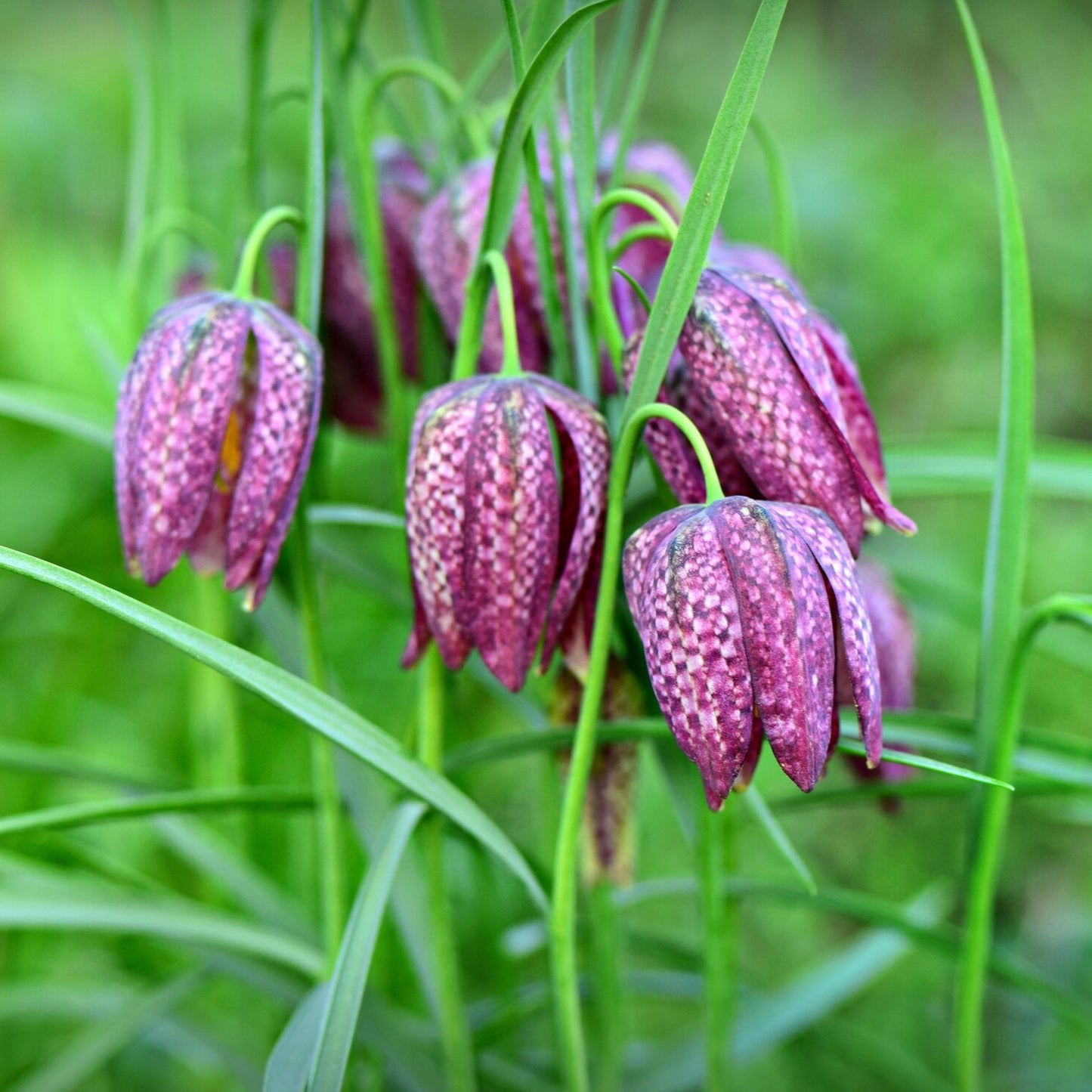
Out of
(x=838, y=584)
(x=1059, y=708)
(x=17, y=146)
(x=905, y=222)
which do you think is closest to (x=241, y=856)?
(x=838, y=584)

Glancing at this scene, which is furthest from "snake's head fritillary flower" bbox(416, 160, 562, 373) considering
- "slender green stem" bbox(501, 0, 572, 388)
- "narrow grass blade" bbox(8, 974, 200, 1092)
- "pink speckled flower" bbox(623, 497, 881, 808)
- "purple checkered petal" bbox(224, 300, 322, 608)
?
"narrow grass blade" bbox(8, 974, 200, 1092)

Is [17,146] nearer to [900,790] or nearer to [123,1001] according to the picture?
[123,1001]

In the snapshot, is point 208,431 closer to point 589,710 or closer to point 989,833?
point 589,710

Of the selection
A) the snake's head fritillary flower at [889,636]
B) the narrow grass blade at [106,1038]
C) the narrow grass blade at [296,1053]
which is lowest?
the narrow grass blade at [106,1038]

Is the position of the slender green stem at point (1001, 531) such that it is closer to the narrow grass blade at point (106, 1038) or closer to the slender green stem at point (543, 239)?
the slender green stem at point (543, 239)

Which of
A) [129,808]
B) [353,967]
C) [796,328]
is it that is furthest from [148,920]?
[796,328]

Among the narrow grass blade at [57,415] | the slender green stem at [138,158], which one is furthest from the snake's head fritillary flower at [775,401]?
the slender green stem at [138,158]

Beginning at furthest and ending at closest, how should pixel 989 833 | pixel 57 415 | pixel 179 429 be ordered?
pixel 57 415
pixel 989 833
pixel 179 429
